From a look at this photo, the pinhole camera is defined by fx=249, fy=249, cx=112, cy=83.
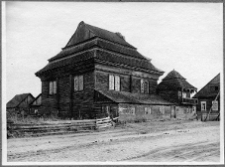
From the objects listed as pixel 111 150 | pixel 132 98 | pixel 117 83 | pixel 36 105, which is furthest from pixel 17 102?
pixel 132 98

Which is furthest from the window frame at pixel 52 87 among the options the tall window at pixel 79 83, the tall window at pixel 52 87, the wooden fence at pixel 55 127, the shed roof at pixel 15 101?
the shed roof at pixel 15 101

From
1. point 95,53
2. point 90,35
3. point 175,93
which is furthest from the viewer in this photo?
point 175,93

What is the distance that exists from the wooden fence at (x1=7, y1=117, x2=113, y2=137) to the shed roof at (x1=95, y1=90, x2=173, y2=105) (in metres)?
4.00

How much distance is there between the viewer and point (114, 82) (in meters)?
24.7

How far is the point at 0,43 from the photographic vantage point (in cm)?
1175

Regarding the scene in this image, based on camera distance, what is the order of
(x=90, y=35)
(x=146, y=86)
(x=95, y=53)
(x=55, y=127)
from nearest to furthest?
(x=55, y=127), (x=95, y=53), (x=90, y=35), (x=146, y=86)

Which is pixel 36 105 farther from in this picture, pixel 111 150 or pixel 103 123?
pixel 111 150

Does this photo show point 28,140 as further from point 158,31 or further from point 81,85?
point 81,85

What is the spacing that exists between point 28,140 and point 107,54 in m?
13.0

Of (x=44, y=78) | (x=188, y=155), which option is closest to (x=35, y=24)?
(x=188, y=155)

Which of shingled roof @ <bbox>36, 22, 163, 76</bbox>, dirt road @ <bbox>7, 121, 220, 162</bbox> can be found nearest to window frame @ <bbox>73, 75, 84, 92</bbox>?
shingled roof @ <bbox>36, 22, 163, 76</bbox>

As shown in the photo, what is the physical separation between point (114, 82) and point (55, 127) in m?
10.6

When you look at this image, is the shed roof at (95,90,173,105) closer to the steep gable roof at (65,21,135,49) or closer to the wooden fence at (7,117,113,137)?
the wooden fence at (7,117,113,137)

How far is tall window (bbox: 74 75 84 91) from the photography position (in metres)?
23.8
